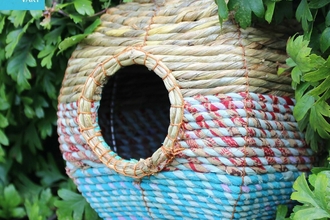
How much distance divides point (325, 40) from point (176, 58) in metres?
0.27

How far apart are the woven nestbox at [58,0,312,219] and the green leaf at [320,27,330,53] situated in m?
0.11

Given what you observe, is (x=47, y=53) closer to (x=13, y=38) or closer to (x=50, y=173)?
(x=13, y=38)

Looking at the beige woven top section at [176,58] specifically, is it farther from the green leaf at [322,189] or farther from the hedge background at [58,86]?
the green leaf at [322,189]

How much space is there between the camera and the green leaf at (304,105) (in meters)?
0.82

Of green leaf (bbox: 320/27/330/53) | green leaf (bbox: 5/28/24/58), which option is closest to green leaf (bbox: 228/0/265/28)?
green leaf (bbox: 320/27/330/53)

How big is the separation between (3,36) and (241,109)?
72 cm

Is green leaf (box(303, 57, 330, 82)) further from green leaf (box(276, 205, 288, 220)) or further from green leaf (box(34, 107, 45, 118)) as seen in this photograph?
green leaf (box(34, 107, 45, 118))

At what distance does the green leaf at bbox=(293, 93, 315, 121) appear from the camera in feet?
2.68

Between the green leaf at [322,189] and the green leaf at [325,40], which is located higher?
the green leaf at [325,40]

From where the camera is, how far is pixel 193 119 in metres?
0.85

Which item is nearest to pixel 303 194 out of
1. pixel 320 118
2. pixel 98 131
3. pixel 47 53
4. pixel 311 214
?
pixel 311 214

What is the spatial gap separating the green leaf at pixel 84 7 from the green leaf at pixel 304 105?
1.68ft

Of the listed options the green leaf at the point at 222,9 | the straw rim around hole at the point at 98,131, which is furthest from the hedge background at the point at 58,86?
the straw rim around hole at the point at 98,131

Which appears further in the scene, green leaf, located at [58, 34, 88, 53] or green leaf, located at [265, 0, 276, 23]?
green leaf, located at [58, 34, 88, 53]
